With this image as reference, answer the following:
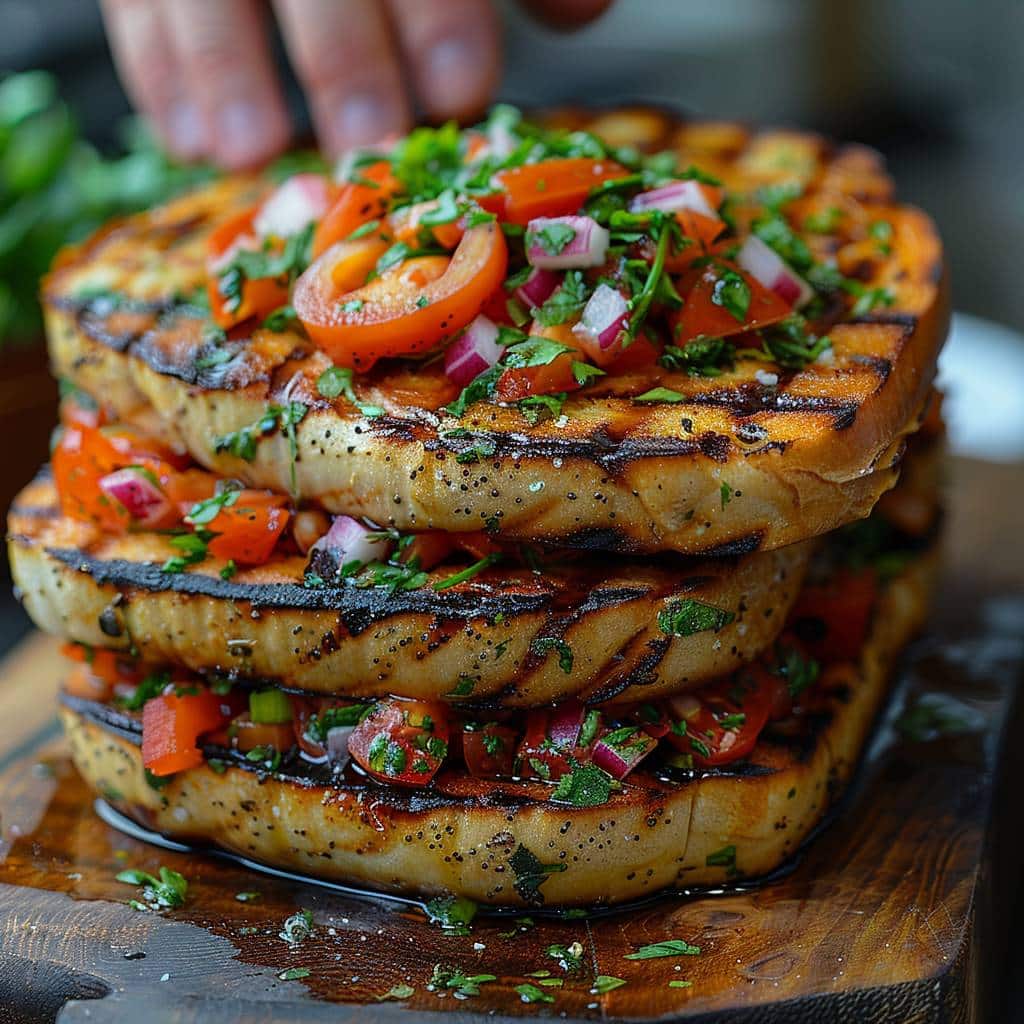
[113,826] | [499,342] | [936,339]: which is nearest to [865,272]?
[936,339]

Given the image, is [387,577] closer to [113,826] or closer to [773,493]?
[773,493]

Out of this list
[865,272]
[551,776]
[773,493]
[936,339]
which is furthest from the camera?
[865,272]

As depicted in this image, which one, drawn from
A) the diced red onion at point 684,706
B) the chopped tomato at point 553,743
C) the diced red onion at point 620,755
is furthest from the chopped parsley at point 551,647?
the diced red onion at point 684,706

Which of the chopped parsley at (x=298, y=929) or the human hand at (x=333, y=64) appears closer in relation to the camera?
the chopped parsley at (x=298, y=929)

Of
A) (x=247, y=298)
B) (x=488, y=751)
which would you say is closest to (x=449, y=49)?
(x=247, y=298)

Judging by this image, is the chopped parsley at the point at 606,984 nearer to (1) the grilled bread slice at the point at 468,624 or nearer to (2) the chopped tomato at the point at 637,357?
(1) the grilled bread slice at the point at 468,624

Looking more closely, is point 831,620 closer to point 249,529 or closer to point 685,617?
point 685,617
